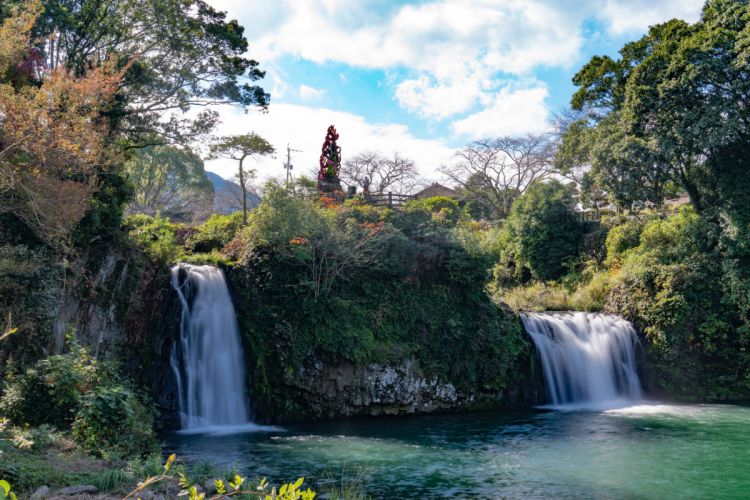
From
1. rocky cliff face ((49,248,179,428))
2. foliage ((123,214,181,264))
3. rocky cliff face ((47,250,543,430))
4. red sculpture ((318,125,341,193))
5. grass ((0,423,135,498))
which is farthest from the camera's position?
red sculpture ((318,125,341,193))

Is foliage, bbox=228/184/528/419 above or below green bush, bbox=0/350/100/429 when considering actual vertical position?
above

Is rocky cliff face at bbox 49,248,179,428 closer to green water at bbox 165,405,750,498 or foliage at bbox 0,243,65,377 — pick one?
foliage at bbox 0,243,65,377

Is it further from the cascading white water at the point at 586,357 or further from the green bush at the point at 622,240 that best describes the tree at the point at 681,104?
the cascading white water at the point at 586,357

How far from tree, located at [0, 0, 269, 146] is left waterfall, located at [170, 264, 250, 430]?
18.7ft

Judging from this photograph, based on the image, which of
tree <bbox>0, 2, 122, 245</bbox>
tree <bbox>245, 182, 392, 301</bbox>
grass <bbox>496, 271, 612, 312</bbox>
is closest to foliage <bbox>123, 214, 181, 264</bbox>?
tree <bbox>245, 182, 392, 301</bbox>

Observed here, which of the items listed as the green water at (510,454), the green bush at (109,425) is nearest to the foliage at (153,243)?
the green water at (510,454)

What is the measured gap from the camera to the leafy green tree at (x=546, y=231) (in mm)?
30797

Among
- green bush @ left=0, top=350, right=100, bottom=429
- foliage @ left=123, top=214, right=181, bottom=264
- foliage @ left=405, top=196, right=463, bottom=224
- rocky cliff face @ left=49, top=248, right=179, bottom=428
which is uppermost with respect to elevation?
foliage @ left=405, top=196, right=463, bottom=224

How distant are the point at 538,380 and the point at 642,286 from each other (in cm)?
615

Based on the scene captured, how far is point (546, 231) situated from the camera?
31000 mm

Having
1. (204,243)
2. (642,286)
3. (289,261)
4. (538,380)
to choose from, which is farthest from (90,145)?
(642,286)

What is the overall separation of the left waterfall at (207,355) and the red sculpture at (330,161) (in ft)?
33.8

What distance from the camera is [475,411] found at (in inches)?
776

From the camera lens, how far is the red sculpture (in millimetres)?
27719
